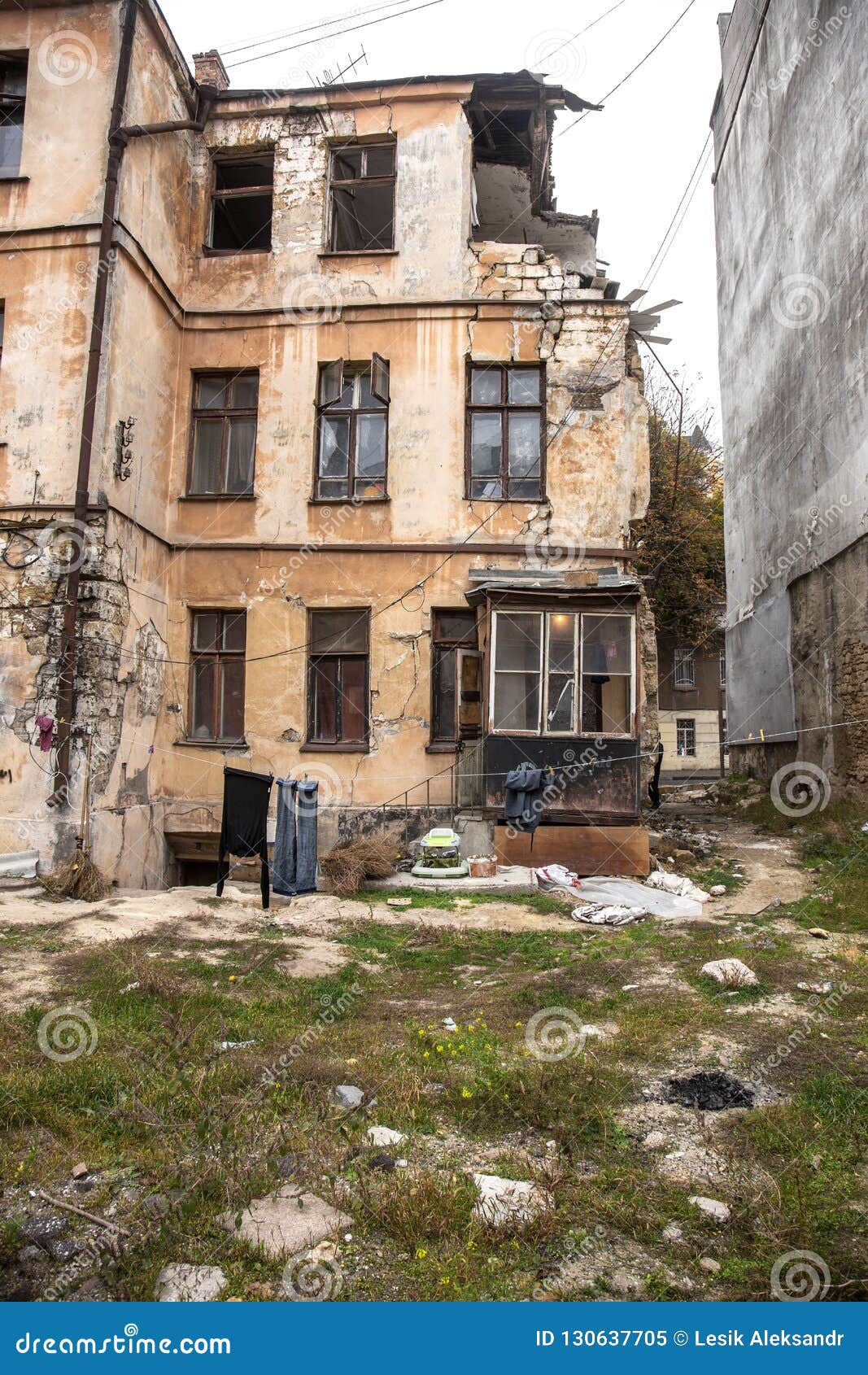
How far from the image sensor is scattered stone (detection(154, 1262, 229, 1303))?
2.70 meters

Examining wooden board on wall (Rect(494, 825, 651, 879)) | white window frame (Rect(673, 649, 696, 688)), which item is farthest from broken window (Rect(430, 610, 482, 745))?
white window frame (Rect(673, 649, 696, 688))

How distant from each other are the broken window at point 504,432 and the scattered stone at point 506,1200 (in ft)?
33.7

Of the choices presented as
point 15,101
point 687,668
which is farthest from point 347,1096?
point 687,668

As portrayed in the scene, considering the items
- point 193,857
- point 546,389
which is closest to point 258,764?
point 193,857

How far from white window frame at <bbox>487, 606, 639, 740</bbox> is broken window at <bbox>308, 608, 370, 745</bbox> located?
221 cm

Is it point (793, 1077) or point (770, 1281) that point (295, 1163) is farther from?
point (793, 1077)

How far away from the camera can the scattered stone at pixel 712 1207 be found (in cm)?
311

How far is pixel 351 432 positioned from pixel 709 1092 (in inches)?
426

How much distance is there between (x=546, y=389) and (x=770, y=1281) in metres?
11.8

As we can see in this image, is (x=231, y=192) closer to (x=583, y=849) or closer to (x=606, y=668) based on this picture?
(x=606, y=668)
